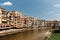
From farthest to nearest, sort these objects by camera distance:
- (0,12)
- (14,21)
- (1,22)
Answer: (14,21) → (0,12) → (1,22)

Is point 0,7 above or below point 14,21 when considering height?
above

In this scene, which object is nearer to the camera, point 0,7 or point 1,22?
point 1,22

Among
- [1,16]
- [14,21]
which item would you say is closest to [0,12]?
[1,16]

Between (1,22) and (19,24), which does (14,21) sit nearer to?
(19,24)

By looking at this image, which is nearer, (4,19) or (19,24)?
(4,19)

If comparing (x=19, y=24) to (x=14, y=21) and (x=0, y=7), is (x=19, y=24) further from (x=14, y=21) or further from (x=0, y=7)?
(x=0, y=7)

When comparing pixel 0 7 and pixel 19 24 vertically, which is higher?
pixel 0 7

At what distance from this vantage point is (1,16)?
467 feet

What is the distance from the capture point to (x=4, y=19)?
143625 mm

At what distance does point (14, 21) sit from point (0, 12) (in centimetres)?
2891

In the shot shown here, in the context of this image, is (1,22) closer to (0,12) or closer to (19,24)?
(0,12)

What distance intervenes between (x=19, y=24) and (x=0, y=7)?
32.5 metres

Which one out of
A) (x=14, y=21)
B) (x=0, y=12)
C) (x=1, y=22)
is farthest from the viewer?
(x=14, y=21)

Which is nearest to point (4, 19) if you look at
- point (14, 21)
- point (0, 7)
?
point (0, 7)
